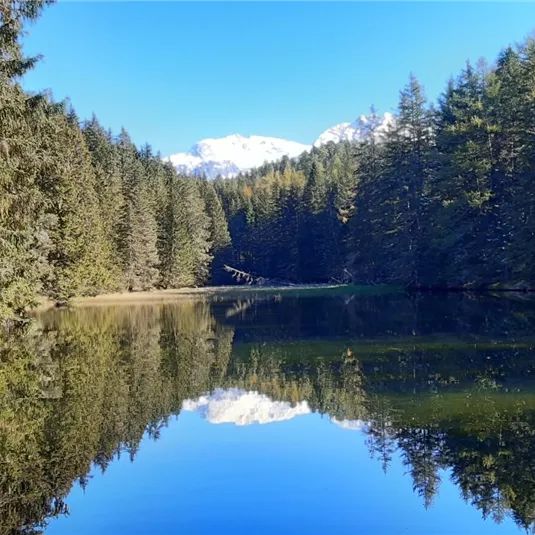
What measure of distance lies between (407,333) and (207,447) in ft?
43.1

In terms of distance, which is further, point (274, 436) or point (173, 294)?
point (173, 294)

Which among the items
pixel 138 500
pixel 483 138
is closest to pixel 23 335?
pixel 138 500

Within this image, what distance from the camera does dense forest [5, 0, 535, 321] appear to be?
64.6ft

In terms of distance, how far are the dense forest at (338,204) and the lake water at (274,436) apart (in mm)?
6058

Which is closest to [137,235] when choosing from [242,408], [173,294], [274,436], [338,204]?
[173,294]

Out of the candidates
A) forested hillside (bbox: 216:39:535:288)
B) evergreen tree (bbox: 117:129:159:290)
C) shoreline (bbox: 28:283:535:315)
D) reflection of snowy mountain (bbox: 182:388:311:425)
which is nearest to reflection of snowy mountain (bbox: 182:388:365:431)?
reflection of snowy mountain (bbox: 182:388:311:425)

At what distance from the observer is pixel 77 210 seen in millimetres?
42344

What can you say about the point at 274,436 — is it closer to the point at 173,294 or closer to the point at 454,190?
the point at 454,190

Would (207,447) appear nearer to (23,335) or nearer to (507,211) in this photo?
(23,335)

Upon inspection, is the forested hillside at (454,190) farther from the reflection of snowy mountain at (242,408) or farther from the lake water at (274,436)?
the reflection of snowy mountain at (242,408)

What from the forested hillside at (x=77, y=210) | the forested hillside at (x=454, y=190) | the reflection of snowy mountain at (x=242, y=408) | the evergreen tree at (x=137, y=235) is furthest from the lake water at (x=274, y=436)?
the evergreen tree at (x=137, y=235)

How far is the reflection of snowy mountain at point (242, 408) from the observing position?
434 inches

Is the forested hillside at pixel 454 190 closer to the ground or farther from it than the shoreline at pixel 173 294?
farther from it

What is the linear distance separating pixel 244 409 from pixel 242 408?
0.08 m
